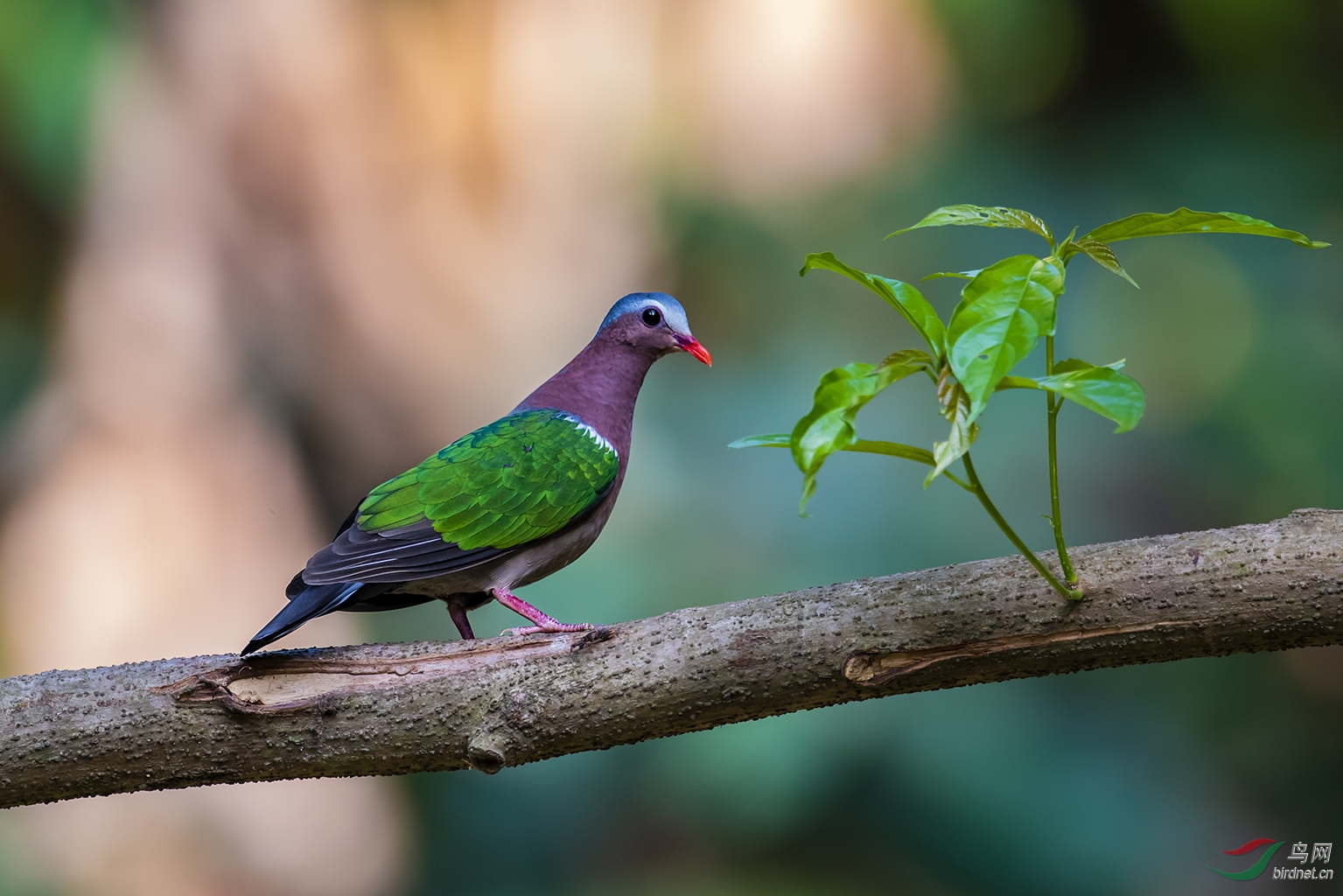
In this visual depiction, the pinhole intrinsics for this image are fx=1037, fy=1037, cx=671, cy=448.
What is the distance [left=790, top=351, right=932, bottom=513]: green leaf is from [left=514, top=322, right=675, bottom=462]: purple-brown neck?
117 cm

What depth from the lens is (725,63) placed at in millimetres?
5914

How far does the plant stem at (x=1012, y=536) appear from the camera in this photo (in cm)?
148

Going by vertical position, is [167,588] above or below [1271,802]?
above

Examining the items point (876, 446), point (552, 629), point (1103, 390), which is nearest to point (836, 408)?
point (876, 446)

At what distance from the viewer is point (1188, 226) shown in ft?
4.74

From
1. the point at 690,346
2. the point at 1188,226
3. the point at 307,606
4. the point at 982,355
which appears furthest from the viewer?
the point at 690,346

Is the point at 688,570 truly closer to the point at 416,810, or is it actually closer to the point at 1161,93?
the point at 416,810

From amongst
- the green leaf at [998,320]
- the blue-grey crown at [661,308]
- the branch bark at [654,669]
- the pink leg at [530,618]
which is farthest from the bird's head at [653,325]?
the green leaf at [998,320]

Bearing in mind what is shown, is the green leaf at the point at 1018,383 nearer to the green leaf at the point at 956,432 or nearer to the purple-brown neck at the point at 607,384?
the green leaf at the point at 956,432

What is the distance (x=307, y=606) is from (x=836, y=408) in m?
1.22

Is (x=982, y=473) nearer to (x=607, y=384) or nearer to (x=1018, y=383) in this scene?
(x=607, y=384)

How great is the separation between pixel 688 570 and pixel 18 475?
3.46 meters

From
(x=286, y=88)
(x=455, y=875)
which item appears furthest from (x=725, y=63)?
(x=455, y=875)

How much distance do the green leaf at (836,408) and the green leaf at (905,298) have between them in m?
0.04
